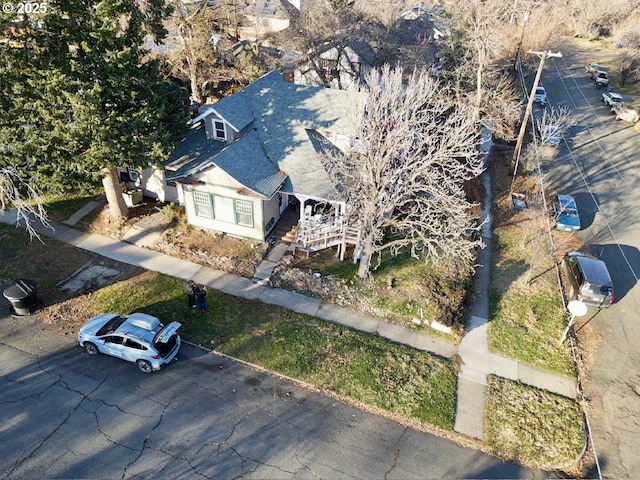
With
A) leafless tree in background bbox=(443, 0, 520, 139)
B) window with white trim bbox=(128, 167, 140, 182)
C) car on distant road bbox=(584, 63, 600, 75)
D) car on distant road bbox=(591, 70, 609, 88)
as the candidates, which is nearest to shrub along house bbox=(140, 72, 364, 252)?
window with white trim bbox=(128, 167, 140, 182)

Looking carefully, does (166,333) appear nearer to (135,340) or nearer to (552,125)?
(135,340)

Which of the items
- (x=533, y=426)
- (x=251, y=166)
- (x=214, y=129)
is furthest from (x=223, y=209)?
(x=533, y=426)

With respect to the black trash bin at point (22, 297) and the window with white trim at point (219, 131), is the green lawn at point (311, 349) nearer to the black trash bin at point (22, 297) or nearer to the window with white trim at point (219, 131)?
the black trash bin at point (22, 297)

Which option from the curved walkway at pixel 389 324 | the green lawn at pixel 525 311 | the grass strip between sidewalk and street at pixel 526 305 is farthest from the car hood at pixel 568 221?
the curved walkway at pixel 389 324

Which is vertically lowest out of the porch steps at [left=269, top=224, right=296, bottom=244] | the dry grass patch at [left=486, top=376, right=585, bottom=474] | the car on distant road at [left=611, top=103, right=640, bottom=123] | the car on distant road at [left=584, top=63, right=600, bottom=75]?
the dry grass patch at [left=486, top=376, right=585, bottom=474]

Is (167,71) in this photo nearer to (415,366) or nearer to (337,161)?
(337,161)

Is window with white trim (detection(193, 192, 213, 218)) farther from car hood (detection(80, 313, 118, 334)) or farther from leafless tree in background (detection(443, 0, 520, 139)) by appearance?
leafless tree in background (detection(443, 0, 520, 139))
